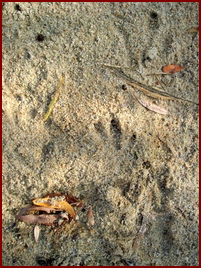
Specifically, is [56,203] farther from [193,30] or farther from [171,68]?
[193,30]

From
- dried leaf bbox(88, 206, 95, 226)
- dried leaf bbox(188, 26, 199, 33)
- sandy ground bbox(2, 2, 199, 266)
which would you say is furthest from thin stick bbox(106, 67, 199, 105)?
dried leaf bbox(88, 206, 95, 226)

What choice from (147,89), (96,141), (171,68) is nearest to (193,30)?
(171,68)

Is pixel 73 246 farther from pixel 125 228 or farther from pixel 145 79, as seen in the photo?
pixel 145 79

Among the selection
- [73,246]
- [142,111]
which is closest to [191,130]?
[142,111]

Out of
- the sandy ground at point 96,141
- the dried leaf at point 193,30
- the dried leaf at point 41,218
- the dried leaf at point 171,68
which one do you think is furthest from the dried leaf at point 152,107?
the dried leaf at point 41,218

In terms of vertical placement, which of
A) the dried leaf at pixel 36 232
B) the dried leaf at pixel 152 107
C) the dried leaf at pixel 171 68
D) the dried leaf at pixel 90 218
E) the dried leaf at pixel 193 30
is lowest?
the dried leaf at pixel 36 232

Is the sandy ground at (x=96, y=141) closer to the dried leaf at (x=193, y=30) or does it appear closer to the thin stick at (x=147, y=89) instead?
the thin stick at (x=147, y=89)
